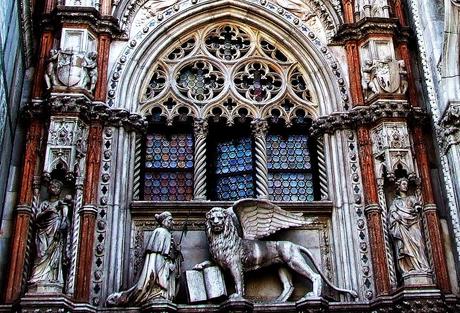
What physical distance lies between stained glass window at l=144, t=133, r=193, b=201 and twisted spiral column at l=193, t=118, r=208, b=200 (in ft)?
0.75

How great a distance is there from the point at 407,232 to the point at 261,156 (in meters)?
2.95

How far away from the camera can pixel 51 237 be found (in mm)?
11109

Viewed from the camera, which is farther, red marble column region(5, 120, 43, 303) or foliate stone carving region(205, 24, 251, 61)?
foliate stone carving region(205, 24, 251, 61)

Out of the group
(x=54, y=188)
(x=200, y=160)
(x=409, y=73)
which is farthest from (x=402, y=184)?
(x=54, y=188)

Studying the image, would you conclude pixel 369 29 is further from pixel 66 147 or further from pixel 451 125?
pixel 66 147

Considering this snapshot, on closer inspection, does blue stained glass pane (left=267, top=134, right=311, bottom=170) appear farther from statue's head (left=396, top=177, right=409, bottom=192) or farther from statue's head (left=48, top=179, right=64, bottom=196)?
statue's head (left=48, top=179, right=64, bottom=196)

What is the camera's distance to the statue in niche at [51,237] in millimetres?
10812

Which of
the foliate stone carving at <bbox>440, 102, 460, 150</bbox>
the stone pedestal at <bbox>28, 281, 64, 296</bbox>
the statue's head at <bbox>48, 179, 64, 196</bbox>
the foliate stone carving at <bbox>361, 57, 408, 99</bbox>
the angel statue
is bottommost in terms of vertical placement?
the stone pedestal at <bbox>28, 281, 64, 296</bbox>

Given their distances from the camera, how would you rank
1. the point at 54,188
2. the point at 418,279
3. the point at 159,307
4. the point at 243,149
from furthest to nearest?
the point at 243,149, the point at 54,188, the point at 418,279, the point at 159,307

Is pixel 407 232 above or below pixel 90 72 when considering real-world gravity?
below

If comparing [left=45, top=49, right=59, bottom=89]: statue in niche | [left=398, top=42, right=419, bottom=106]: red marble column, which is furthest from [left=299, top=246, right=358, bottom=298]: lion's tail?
[left=45, top=49, right=59, bottom=89]: statue in niche

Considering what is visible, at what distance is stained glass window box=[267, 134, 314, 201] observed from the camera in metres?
12.9

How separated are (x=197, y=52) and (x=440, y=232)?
18.7 feet

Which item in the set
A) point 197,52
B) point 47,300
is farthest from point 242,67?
point 47,300
